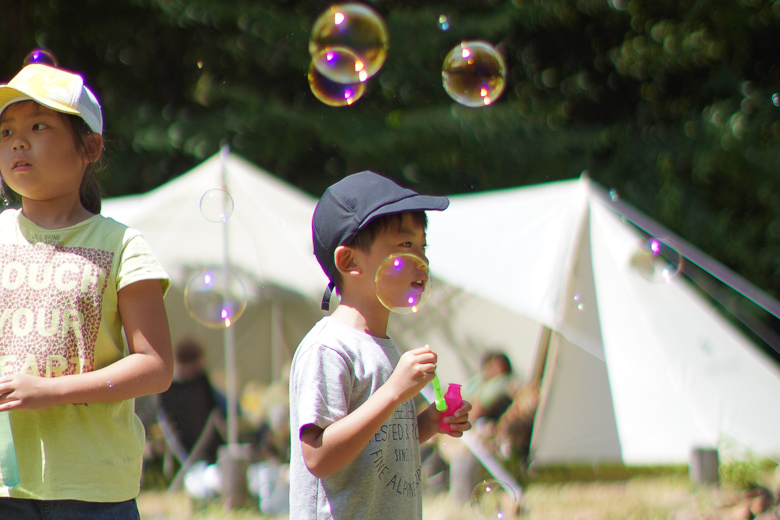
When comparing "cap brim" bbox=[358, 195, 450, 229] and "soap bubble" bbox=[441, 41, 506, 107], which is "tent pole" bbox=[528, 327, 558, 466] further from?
"cap brim" bbox=[358, 195, 450, 229]

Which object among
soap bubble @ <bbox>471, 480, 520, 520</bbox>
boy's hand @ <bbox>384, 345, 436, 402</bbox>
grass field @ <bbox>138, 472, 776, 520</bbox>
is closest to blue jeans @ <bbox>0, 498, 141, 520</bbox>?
boy's hand @ <bbox>384, 345, 436, 402</bbox>

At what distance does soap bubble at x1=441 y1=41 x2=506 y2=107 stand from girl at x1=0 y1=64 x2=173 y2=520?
7.32 ft

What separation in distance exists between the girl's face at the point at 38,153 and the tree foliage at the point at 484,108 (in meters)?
7.59

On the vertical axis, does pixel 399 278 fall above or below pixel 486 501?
above

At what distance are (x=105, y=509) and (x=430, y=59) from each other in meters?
8.51

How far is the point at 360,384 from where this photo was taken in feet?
4.20

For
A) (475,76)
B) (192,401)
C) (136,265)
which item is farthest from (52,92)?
(192,401)

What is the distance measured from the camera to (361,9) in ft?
10.5

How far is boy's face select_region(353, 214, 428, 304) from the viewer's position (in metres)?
1.35

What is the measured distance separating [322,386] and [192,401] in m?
3.86

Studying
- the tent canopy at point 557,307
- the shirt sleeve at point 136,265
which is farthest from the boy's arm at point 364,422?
the tent canopy at point 557,307

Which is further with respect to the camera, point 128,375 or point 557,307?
point 557,307

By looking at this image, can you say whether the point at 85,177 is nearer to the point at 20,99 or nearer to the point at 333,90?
the point at 20,99

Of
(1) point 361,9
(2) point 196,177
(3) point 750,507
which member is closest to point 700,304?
(3) point 750,507
